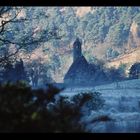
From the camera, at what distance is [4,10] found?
382 inches

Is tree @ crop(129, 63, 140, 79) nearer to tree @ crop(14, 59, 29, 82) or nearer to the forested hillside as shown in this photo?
the forested hillside

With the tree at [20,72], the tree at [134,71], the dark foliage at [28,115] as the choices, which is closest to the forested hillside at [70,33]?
the tree at [20,72]

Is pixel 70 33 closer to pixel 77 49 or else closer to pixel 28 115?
pixel 77 49

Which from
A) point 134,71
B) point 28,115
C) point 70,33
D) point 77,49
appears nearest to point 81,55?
point 77,49

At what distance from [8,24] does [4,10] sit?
27cm

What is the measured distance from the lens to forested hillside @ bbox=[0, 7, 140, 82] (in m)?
9.05

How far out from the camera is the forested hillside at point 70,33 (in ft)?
29.7

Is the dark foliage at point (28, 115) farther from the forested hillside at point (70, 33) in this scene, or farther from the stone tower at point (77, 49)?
the stone tower at point (77, 49)
